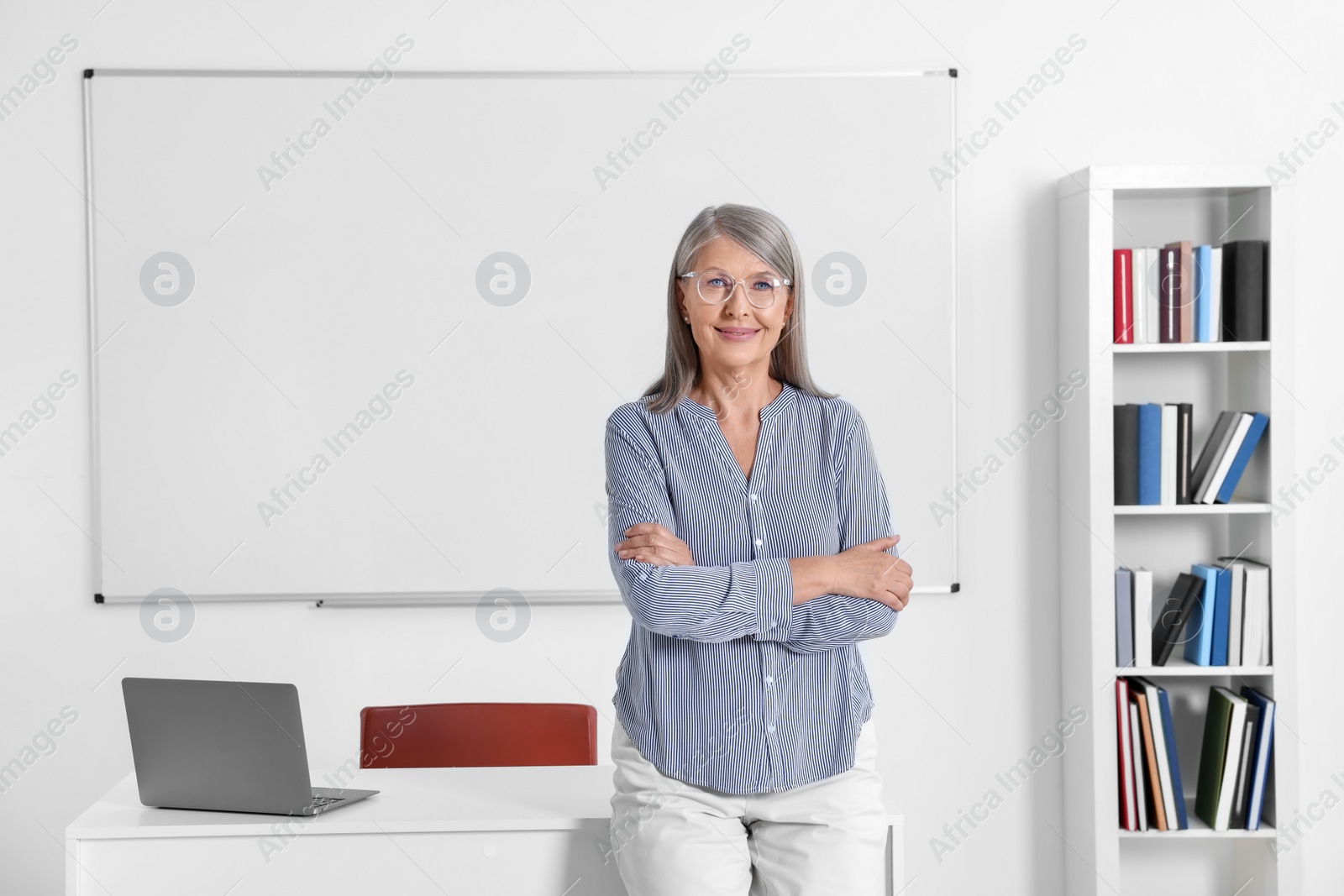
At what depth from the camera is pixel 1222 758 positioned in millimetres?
2982

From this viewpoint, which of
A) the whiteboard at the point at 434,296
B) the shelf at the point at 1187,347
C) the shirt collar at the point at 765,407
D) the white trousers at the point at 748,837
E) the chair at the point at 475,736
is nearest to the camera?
the white trousers at the point at 748,837

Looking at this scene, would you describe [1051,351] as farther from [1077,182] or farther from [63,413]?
[63,413]

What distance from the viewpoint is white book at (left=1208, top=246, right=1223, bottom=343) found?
117 inches

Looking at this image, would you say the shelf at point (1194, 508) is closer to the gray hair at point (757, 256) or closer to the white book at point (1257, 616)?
the white book at point (1257, 616)

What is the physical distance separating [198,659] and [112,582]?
1.03 ft

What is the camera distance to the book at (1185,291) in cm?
297

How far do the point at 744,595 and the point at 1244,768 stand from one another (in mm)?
2026

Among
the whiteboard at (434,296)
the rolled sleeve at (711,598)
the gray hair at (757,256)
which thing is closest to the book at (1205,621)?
the whiteboard at (434,296)

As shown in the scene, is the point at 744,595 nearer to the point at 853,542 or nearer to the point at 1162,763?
the point at 853,542

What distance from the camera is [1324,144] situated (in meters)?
3.20

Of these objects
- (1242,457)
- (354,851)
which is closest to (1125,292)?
(1242,457)

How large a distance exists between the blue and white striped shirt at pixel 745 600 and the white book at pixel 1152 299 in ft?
4.94

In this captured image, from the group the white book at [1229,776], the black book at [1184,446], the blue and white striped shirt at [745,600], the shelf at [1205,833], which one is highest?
the black book at [1184,446]

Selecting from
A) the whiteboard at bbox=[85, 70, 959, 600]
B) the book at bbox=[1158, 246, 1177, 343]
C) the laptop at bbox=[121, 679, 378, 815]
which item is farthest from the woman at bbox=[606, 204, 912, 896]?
the book at bbox=[1158, 246, 1177, 343]
